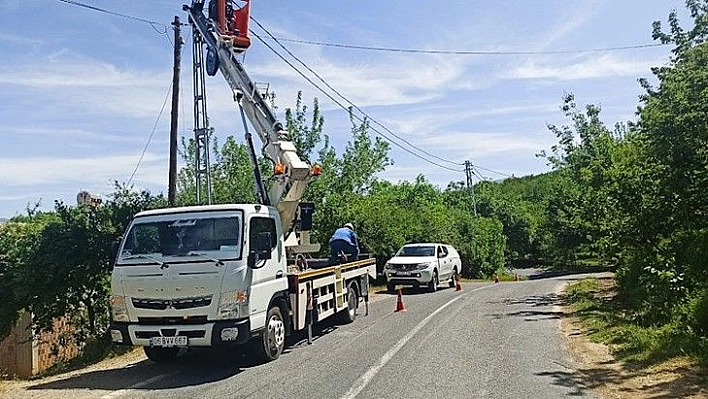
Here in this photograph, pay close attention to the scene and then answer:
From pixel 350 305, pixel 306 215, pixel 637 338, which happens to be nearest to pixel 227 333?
pixel 306 215

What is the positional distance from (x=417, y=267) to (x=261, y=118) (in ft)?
39.2

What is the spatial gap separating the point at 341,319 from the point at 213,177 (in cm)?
1383

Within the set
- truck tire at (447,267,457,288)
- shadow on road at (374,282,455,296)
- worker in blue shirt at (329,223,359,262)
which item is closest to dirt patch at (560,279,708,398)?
worker in blue shirt at (329,223,359,262)

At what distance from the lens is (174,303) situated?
32.4 feet

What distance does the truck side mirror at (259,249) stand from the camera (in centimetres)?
1020

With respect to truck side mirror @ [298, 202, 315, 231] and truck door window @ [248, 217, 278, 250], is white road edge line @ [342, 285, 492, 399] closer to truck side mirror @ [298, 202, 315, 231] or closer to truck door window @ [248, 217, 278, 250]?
truck door window @ [248, 217, 278, 250]

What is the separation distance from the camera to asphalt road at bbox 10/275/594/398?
28.3 feet

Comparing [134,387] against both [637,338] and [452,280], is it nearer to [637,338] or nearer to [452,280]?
[637,338]

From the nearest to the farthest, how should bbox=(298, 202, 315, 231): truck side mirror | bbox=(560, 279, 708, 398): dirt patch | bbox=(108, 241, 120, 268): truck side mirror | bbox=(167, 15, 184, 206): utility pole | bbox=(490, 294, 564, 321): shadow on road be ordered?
bbox=(560, 279, 708, 398): dirt patch
bbox=(108, 241, 120, 268): truck side mirror
bbox=(298, 202, 315, 231): truck side mirror
bbox=(490, 294, 564, 321): shadow on road
bbox=(167, 15, 184, 206): utility pole

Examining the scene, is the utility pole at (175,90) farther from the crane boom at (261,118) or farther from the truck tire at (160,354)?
the truck tire at (160,354)

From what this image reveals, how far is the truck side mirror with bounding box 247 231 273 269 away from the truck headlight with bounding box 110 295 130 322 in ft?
6.15

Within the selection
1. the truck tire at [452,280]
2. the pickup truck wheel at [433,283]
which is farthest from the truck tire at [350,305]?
the truck tire at [452,280]

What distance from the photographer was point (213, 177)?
91.7 ft

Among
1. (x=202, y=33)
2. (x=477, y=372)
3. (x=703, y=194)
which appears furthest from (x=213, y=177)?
(x=477, y=372)
